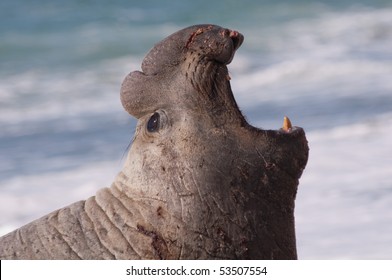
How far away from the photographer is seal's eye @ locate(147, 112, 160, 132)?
727 cm

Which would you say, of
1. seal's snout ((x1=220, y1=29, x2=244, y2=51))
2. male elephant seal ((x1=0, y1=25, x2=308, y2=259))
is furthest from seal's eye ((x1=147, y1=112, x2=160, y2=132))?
seal's snout ((x1=220, y1=29, x2=244, y2=51))

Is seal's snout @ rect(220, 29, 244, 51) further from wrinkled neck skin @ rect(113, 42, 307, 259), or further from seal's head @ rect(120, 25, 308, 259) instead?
wrinkled neck skin @ rect(113, 42, 307, 259)

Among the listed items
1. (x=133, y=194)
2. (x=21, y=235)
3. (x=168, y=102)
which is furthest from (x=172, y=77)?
(x=21, y=235)

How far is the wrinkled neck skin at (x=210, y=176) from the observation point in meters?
7.11

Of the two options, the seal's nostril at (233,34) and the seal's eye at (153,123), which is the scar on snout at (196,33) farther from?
the seal's eye at (153,123)

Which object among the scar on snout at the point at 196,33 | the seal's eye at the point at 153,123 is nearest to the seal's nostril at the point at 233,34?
the scar on snout at the point at 196,33

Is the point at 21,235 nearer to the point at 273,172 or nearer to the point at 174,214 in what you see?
the point at 174,214

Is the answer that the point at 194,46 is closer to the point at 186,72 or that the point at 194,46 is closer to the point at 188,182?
the point at 186,72

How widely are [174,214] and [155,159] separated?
12.8 inches

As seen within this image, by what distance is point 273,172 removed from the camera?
7262mm

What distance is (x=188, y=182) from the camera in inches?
280
